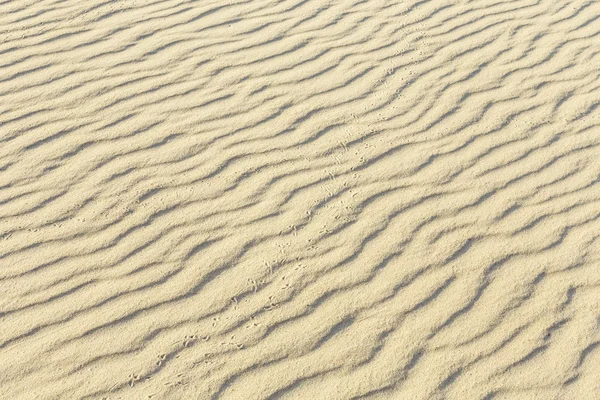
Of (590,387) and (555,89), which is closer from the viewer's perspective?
(590,387)

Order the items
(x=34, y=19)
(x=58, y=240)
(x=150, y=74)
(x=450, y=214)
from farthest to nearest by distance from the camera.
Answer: (x=34, y=19), (x=150, y=74), (x=450, y=214), (x=58, y=240)

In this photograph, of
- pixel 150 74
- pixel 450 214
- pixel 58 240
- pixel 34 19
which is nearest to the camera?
pixel 58 240

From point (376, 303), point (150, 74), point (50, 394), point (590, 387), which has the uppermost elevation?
point (150, 74)

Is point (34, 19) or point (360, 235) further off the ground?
point (34, 19)

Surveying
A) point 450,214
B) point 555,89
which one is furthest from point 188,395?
point 555,89

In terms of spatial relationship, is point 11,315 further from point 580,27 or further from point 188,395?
point 580,27

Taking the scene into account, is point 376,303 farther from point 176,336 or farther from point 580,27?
point 580,27

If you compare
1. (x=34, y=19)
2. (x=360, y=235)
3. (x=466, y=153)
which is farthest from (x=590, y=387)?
(x=34, y=19)
